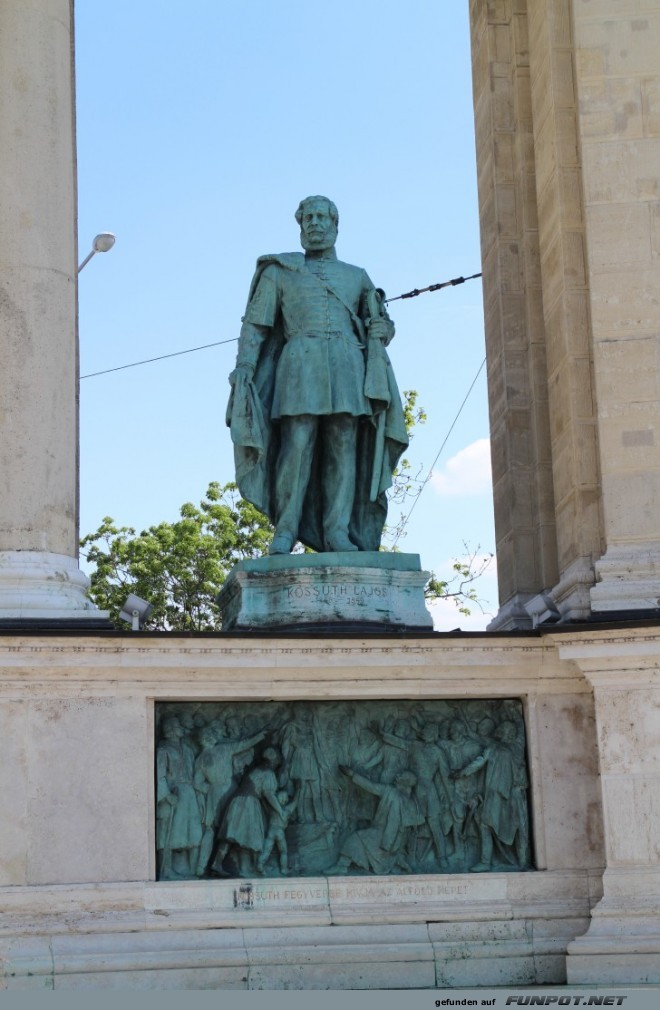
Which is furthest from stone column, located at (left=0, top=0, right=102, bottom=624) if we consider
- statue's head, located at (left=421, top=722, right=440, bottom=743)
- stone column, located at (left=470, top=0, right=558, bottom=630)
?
stone column, located at (left=470, top=0, right=558, bottom=630)

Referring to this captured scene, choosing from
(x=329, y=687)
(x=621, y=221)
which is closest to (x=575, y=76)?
(x=621, y=221)

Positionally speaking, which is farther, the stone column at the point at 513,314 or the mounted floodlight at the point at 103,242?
the mounted floodlight at the point at 103,242

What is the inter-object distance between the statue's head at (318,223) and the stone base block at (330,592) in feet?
10.7

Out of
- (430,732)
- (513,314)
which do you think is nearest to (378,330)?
(513,314)

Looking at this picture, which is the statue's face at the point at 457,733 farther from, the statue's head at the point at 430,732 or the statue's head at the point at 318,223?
the statue's head at the point at 318,223

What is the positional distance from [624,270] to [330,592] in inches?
165

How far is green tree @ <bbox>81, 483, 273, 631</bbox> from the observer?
4059 centimetres

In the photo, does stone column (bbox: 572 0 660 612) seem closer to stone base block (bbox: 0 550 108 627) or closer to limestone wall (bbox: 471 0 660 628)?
limestone wall (bbox: 471 0 660 628)

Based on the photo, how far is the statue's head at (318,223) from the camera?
741 inches

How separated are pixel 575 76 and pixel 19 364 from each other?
6340mm

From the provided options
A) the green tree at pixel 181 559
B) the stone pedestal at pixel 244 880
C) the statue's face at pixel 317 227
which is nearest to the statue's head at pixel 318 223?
the statue's face at pixel 317 227

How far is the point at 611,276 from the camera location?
18.1 meters

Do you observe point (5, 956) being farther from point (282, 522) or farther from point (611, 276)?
point (611, 276)

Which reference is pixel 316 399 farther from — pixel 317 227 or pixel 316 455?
pixel 317 227
